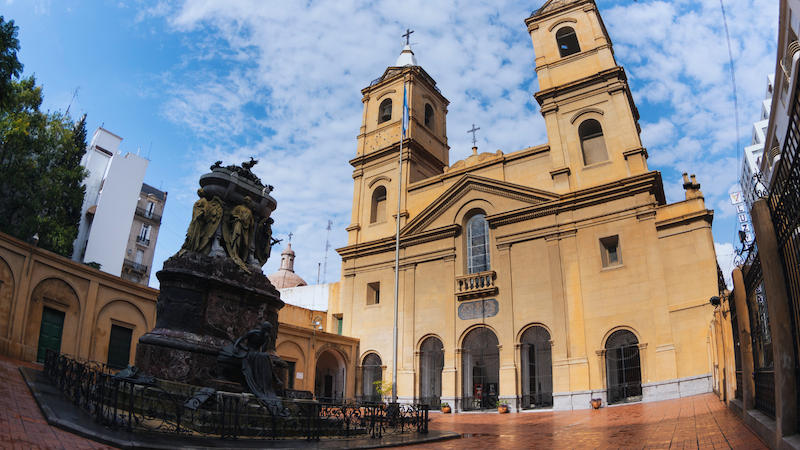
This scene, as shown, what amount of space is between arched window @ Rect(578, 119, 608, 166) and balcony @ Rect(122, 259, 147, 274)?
117 ft

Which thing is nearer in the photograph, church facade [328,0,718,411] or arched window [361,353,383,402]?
church facade [328,0,718,411]

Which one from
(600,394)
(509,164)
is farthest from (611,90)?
(600,394)

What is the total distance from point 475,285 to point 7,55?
1955 centimetres

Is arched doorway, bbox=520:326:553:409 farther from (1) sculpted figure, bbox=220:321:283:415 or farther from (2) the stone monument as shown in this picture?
(1) sculpted figure, bbox=220:321:283:415

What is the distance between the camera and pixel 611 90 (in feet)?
79.5

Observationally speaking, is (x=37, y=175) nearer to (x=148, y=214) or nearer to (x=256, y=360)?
(x=148, y=214)

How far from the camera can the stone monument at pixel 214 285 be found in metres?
8.62

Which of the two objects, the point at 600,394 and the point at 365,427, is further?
the point at 600,394

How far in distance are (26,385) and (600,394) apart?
60.2ft

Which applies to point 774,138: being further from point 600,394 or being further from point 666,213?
point 600,394

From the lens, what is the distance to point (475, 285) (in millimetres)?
24531

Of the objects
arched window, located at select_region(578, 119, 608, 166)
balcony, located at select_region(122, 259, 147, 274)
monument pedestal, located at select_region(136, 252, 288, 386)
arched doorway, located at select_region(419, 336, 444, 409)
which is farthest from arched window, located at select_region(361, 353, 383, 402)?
balcony, located at select_region(122, 259, 147, 274)

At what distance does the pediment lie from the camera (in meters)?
24.8

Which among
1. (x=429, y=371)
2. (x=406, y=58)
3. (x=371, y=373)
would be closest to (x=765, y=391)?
(x=429, y=371)
